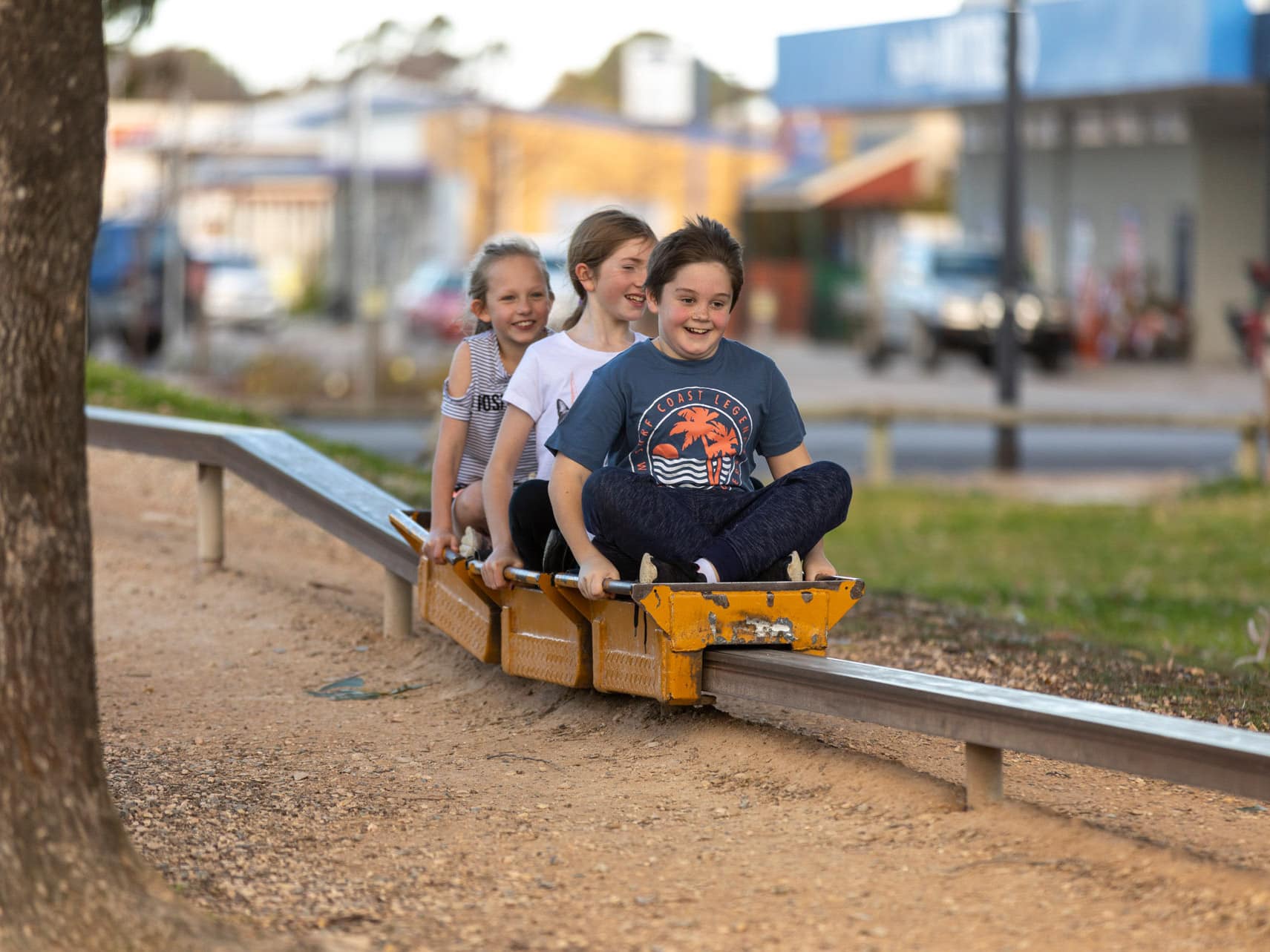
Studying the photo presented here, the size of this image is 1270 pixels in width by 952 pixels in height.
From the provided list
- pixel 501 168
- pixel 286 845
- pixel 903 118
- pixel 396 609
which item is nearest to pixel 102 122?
pixel 286 845

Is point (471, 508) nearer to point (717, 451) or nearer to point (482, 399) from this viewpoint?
point (482, 399)

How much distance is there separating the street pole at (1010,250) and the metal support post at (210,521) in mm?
11603

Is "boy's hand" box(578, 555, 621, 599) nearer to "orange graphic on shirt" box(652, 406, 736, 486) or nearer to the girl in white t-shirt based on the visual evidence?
"orange graphic on shirt" box(652, 406, 736, 486)

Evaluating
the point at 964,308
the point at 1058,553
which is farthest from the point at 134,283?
the point at 1058,553

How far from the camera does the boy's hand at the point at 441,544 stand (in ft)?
19.3

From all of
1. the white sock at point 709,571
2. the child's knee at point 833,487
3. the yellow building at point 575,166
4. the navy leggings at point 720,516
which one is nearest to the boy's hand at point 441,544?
the navy leggings at point 720,516

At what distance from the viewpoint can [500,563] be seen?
552 centimetres

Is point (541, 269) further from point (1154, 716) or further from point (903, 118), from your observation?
point (903, 118)

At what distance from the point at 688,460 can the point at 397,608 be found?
2096 mm

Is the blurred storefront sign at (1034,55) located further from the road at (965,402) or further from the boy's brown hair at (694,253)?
the boy's brown hair at (694,253)

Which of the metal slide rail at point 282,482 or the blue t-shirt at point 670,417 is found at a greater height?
the blue t-shirt at point 670,417

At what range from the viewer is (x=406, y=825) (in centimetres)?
443

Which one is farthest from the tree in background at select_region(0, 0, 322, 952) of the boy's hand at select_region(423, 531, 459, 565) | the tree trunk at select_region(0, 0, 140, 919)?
the boy's hand at select_region(423, 531, 459, 565)

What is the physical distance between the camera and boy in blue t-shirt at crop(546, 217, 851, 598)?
16.2 ft
